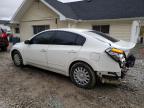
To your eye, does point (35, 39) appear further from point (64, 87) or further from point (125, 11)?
point (125, 11)

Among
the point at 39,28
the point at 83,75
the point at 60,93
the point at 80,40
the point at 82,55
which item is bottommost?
the point at 60,93

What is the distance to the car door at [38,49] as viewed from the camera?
4455 millimetres

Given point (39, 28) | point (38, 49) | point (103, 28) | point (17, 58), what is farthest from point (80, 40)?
point (39, 28)

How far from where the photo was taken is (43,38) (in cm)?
462

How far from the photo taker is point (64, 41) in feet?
13.3

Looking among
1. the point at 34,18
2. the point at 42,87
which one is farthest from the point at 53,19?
the point at 42,87

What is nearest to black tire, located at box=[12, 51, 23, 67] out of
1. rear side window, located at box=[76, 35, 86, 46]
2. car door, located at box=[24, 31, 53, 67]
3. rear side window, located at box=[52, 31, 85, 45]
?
car door, located at box=[24, 31, 53, 67]

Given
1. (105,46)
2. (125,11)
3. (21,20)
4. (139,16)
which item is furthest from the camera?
(21,20)

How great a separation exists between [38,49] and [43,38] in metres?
0.44

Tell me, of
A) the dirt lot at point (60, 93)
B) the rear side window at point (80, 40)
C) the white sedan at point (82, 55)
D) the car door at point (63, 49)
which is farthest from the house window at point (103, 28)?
the rear side window at point (80, 40)

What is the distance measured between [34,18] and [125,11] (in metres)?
8.74

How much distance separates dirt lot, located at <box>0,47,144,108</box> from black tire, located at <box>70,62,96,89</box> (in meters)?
0.17

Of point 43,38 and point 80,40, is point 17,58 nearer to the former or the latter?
point 43,38

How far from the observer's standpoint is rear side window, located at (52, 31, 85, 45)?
12.4 feet
